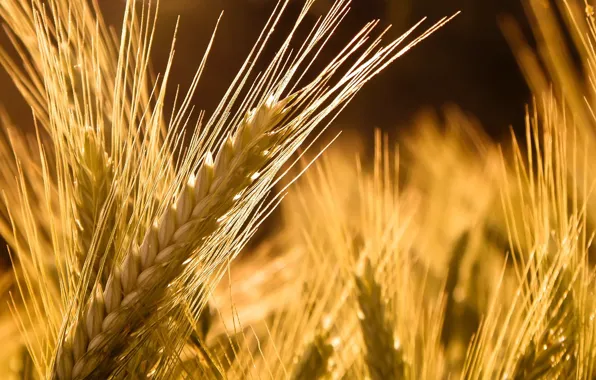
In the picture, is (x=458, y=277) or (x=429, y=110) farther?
(x=429, y=110)

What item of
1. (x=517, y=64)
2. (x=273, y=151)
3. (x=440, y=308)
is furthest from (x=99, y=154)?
(x=517, y=64)

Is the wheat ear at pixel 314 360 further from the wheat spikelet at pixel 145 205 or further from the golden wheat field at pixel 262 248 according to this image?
the wheat spikelet at pixel 145 205

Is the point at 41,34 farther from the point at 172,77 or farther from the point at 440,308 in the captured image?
the point at 172,77

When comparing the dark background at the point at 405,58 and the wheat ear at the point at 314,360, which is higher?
the dark background at the point at 405,58

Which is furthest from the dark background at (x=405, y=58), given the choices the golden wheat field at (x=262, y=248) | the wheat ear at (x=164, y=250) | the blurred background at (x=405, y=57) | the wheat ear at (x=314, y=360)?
the wheat ear at (x=164, y=250)

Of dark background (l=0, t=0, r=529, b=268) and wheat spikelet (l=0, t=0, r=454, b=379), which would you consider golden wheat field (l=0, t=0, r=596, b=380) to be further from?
dark background (l=0, t=0, r=529, b=268)

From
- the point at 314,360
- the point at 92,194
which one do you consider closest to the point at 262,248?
the point at 314,360

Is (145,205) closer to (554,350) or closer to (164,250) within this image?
(164,250)
